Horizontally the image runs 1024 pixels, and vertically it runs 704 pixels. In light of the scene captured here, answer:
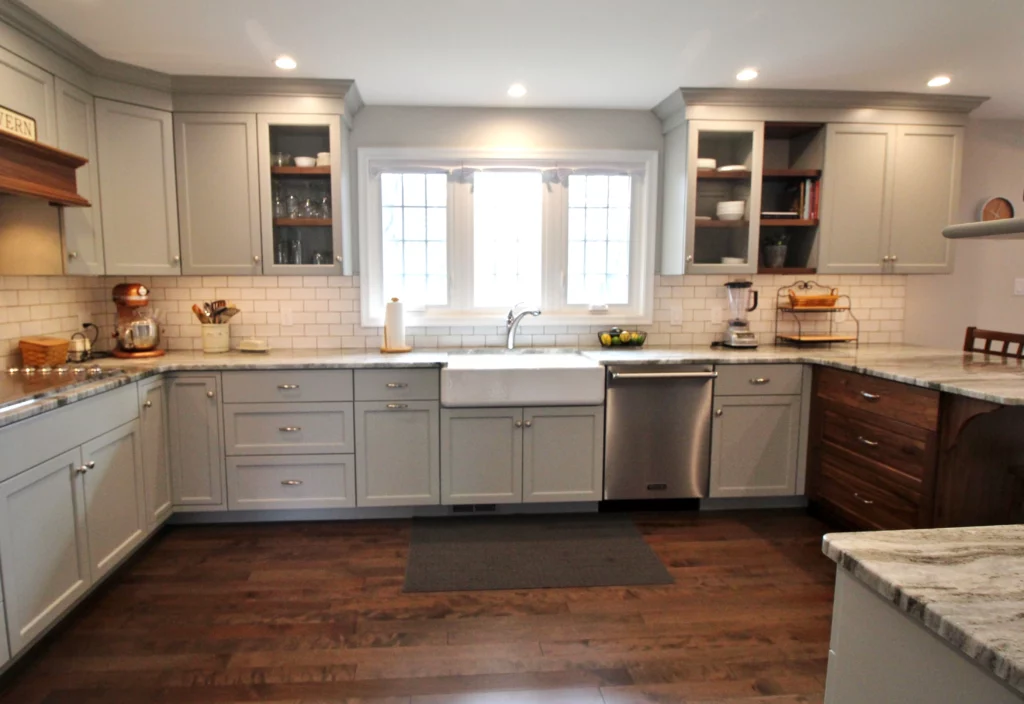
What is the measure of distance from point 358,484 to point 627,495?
1475 millimetres

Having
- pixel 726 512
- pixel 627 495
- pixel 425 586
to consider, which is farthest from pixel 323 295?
pixel 726 512

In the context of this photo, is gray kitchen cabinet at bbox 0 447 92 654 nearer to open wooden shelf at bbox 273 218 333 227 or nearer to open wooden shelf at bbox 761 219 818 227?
open wooden shelf at bbox 273 218 333 227

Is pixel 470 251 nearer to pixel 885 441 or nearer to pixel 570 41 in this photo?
pixel 570 41

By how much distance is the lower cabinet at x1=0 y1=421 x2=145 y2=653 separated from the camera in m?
1.83

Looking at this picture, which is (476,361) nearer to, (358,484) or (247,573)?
(358,484)

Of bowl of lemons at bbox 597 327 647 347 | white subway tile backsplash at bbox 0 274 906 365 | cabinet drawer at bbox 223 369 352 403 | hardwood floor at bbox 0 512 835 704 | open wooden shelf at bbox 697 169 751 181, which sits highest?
open wooden shelf at bbox 697 169 751 181

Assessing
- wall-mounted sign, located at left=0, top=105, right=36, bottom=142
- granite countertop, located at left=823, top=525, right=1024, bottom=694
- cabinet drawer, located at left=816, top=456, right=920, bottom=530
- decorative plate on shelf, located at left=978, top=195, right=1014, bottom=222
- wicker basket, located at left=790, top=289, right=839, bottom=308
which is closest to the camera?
granite countertop, located at left=823, top=525, right=1024, bottom=694

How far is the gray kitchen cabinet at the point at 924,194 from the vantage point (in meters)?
3.37

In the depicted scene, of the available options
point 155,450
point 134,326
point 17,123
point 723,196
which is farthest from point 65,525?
point 723,196

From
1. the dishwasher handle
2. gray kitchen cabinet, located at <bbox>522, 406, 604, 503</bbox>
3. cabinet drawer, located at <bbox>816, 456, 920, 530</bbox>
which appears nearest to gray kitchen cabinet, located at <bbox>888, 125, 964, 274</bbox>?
cabinet drawer, located at <bbox>816, 456, 920, 530</bbox>

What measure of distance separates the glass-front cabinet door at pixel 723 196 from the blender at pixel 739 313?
0.19 metres

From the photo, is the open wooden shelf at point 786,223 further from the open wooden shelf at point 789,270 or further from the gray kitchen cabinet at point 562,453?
the gray kitchen cabinet at point 562,453

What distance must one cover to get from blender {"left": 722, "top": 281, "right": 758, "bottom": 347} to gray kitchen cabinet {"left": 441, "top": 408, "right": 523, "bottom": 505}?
4.81 ft

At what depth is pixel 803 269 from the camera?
3443 millimetres
